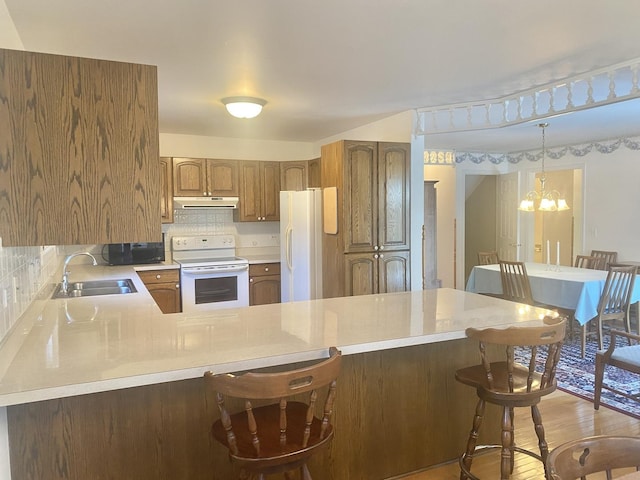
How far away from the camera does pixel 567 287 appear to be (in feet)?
14.8

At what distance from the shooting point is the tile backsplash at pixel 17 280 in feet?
5.83

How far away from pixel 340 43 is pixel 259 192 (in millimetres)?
3241

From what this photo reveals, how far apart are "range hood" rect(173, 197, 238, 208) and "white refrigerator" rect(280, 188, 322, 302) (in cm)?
74

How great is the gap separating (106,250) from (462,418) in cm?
405

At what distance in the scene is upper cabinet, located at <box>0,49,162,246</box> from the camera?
5.41 ft

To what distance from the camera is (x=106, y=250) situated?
495 cm

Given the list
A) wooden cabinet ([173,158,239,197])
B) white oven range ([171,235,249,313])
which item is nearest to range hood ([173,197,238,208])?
wooden cabinet ([173,158,239,197])

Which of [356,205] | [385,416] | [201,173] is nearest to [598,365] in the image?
[385,416]

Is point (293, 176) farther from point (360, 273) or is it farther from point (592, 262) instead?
point (592, 262)

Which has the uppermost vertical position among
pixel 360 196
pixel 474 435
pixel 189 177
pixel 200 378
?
pixel 189 177

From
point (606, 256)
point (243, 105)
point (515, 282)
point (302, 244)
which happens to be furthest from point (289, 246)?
point (606, 256)

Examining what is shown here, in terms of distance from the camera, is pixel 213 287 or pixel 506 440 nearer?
pixel 506 440

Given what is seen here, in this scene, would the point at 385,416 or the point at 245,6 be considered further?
the point at 385,416

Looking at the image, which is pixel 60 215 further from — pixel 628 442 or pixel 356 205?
pixel 356 205
